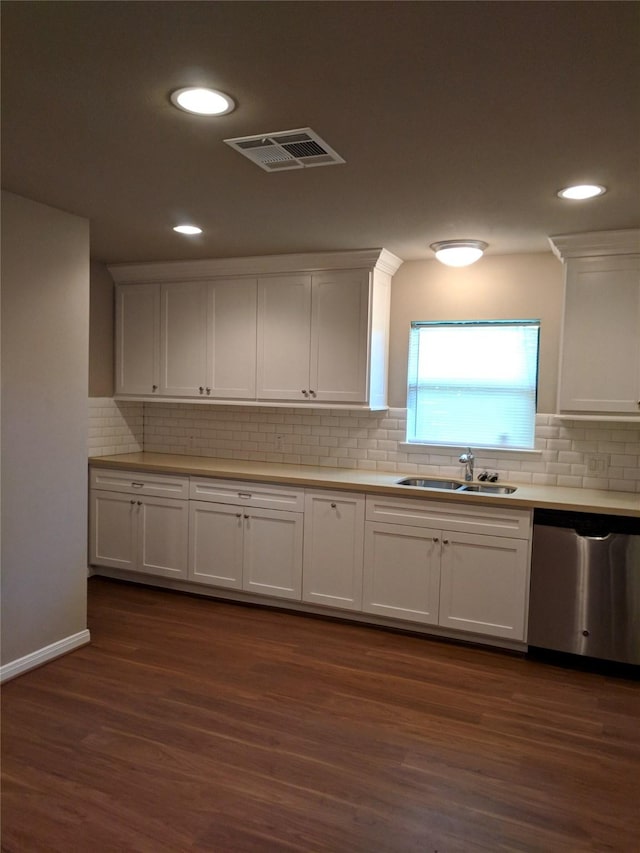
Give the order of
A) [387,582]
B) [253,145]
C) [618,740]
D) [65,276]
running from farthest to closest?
[387,582], [65,276], [618,740], [253,145]

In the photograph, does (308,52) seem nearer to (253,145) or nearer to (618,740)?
(253,145)

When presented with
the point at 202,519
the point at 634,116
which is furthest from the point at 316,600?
the point at 634,116

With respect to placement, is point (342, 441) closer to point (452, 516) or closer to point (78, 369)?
point (452, 516)

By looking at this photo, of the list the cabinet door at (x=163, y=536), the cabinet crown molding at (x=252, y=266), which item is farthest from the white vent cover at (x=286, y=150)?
the cabinet door at (x=163, y=536)

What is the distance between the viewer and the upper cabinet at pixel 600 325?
3.48m

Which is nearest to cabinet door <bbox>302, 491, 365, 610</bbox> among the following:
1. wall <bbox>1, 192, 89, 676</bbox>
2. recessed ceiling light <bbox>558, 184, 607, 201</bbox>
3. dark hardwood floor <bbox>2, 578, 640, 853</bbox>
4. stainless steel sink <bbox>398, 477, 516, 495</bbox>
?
dark hardwood floor <bbox>2, 578, 640, 853</bbox>

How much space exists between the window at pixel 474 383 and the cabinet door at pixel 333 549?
2.77ft

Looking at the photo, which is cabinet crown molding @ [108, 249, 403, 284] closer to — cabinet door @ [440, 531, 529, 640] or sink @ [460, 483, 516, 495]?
sink @ [460, 483, 516, 495]

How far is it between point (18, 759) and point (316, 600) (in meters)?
1.97

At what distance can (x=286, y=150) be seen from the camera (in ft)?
7.93

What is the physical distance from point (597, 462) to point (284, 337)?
220 cm

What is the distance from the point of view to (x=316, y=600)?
13.3 ft

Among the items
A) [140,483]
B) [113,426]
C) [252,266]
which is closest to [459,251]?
[252,266]

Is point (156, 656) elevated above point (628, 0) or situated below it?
below
